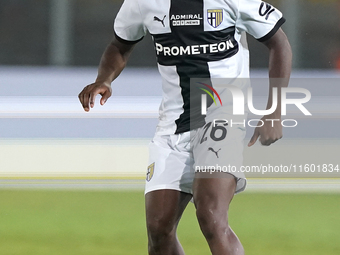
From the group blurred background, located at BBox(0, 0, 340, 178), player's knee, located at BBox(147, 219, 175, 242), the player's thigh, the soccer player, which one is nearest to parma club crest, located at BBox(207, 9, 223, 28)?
the soccer player

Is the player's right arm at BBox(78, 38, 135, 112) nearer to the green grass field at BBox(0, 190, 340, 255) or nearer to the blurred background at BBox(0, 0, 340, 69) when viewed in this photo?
the green grass field at BBox(0, 190, 340, 255)

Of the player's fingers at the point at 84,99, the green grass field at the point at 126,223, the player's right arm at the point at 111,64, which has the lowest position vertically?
the green grass field at the point at 126,223

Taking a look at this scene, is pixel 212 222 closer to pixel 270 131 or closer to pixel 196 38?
pixel 270 131

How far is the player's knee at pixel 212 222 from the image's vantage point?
2.10 meters

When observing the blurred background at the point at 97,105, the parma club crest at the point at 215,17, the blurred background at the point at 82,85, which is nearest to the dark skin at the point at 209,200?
the parma club crest at the point at 215,17

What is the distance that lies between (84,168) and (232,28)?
3.38 m

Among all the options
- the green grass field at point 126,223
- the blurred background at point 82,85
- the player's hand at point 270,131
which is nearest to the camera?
the player's hand at point 270,131

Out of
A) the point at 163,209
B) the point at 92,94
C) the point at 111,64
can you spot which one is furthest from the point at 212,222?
the point at 111,64

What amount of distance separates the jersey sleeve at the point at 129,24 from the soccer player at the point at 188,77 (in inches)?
1.0

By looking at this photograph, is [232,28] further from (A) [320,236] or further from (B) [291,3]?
(B) [291,3]

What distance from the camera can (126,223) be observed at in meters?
3.92

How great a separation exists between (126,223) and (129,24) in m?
1.70

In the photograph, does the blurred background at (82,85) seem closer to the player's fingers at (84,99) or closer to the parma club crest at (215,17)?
the player's fingers at (84,99)

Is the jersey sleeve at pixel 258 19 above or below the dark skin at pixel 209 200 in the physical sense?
above
